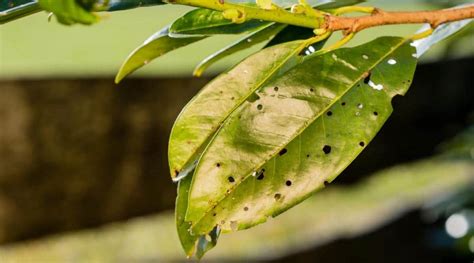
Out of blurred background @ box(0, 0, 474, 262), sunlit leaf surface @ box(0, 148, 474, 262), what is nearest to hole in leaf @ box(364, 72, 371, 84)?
blurred background @ box(0, 0, 474, 262)

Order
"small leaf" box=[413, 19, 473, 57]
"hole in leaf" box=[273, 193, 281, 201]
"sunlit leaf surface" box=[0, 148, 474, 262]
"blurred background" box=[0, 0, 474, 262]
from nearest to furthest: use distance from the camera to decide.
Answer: "hole in leaf" box=[273, 193, 281, 201] → "small leaf" box=[413, 19, 473, 57] → "blurred background" box=[0, 0, 474, 262] → "sunlit leaf surface" box=[0, 148, 474, 262]

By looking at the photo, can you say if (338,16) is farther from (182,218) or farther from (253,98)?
(182,218)

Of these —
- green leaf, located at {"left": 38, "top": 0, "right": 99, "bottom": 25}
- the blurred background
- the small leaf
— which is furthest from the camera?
the blurred background

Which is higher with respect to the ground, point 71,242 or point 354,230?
point 354,230

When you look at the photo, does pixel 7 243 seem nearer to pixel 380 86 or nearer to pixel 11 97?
pixel 11 97

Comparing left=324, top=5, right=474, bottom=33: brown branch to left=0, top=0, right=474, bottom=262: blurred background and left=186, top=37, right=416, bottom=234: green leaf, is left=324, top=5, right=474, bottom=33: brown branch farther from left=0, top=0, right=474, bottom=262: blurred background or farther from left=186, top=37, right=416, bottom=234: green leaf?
left=0, top=0, right=474, bottom=262: blurred background

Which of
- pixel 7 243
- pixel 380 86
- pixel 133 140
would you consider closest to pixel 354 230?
pixel 133 140
